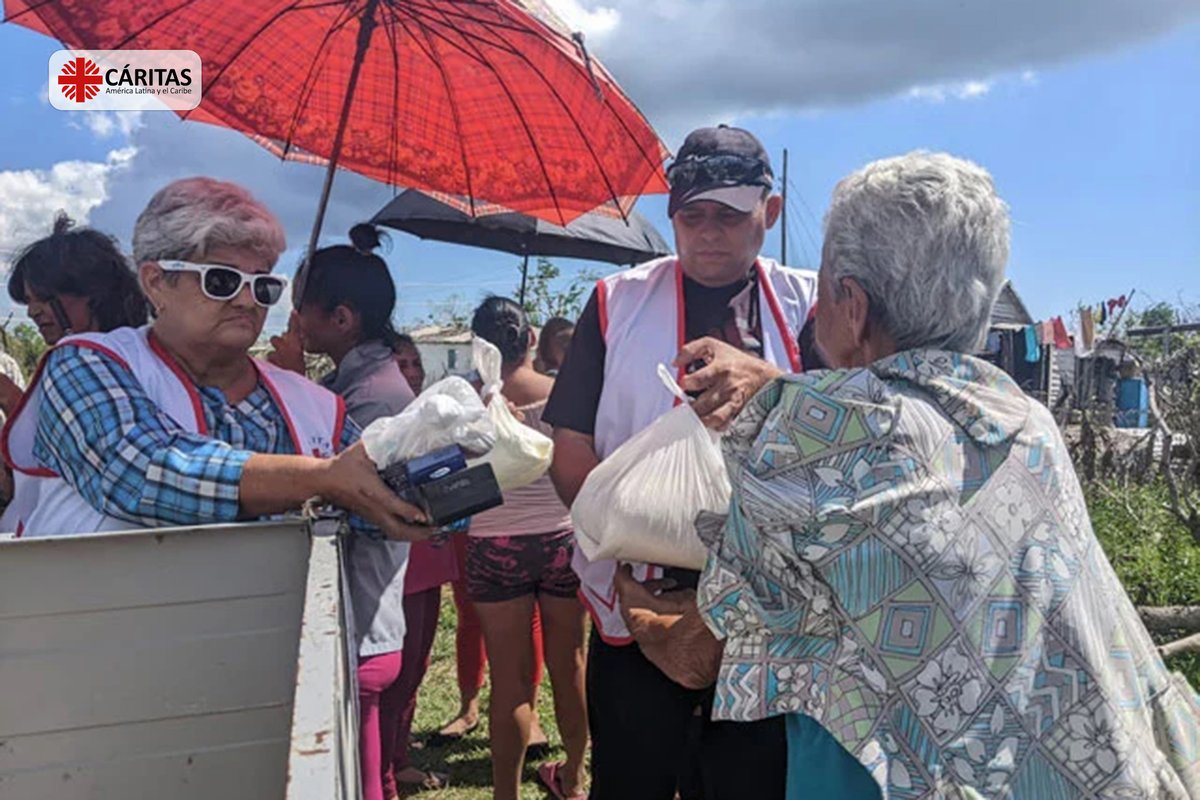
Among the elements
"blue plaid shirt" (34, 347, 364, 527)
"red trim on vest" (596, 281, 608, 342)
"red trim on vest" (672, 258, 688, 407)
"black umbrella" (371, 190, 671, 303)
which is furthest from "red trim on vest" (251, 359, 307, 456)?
"black umbrella" (371, 190, 671, 303)

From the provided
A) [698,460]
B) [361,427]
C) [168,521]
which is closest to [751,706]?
[698,460]

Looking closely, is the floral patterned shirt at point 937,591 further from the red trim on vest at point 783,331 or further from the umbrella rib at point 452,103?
the umbrella rib at point 452,103

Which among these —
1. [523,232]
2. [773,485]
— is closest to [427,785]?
[773,485]

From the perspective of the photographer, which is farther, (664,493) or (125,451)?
(664,493)

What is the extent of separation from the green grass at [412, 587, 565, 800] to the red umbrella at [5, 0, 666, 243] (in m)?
2.47

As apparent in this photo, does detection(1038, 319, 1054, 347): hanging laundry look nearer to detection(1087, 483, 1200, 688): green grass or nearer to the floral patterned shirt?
detection(1087, 483, 1200, 688): green grass

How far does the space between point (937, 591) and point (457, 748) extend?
3.61 meters

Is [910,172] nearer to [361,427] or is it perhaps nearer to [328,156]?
[361,427]

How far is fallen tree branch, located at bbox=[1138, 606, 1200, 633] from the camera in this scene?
5.32 m

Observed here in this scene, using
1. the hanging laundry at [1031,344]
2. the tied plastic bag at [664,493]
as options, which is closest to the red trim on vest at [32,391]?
the tied plastic bag at [664,493]

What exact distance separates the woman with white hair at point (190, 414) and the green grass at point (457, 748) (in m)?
2.46

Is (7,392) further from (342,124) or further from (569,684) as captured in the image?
(569,684)

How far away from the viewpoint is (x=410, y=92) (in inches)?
124

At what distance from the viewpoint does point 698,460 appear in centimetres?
183
